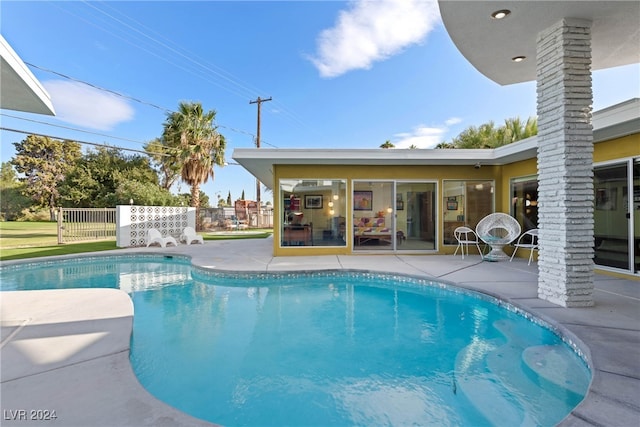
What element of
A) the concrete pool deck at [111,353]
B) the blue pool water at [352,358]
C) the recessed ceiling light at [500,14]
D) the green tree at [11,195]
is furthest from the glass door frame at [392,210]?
the green tree at [11,195]

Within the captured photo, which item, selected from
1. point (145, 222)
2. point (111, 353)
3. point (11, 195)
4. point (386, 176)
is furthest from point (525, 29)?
point (11, 195)

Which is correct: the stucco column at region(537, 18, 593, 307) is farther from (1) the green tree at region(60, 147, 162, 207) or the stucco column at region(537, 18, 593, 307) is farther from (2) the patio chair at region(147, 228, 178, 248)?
(1) the green tree at region(60, 147, 162, 207)

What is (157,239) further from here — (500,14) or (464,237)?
(500,14)

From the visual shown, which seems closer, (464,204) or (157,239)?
(464,204)

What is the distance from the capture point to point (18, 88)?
364cm

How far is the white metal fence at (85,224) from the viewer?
12289 mm

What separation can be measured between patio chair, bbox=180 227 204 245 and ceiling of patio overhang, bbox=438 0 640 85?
1177cm

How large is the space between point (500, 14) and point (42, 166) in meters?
37.9

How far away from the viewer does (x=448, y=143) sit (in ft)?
73.1

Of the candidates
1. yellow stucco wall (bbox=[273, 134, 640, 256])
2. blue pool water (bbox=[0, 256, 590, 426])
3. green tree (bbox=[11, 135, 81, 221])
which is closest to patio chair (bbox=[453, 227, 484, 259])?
yellow stucco wall (bbox=[273, 134, 640, 256])

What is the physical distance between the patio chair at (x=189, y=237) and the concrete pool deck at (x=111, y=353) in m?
7.78

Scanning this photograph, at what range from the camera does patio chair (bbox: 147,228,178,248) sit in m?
11.9

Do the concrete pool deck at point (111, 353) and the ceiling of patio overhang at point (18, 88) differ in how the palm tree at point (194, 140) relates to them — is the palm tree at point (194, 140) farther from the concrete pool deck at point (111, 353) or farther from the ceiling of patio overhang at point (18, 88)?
the concrete pool deck at point (111, 353)

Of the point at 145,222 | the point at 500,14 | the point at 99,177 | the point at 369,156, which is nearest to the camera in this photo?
the point at 500,14
